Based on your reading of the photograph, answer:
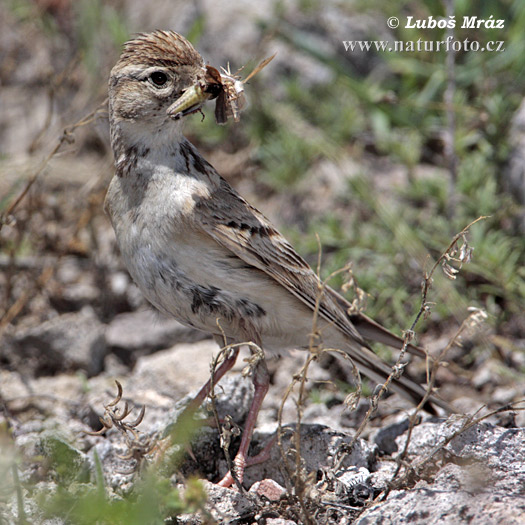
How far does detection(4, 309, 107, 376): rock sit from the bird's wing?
2.10 meters

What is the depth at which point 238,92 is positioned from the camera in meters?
3.53

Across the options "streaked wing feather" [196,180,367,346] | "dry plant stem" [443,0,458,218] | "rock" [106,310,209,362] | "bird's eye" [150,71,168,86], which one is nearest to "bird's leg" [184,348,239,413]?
"streaked wing feather" [196,180,367,346]

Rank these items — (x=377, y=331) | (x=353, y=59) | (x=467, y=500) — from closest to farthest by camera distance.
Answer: (x=467, y=500) < (x=377, y=331) < (x=353, y=59)

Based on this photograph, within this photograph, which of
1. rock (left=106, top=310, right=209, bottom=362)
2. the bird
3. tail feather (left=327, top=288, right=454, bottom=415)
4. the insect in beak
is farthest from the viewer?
rock (left=106, top=310, right=209, bottom=362)

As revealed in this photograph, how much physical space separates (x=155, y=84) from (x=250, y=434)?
74.5 inches

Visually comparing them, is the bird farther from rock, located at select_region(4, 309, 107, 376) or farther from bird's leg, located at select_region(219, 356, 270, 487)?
rock, located at select_region(4, 309, 107, 376)

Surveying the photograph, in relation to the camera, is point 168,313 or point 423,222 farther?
point 423,222

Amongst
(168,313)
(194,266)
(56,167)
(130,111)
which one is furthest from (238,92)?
(56,167)

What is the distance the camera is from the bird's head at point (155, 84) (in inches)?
145

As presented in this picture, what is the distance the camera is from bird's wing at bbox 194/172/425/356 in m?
3.73

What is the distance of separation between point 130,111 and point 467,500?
96.5 inches

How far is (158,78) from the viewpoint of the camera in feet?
12.2

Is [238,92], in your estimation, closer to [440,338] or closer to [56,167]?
[440,338]

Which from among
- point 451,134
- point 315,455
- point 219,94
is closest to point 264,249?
point 219,94
